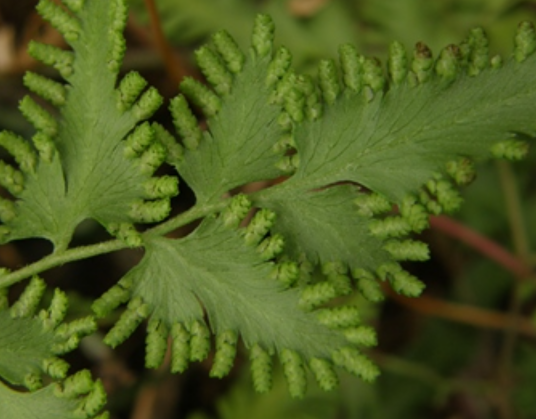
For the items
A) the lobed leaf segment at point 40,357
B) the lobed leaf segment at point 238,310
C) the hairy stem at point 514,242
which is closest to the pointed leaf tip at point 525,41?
the lobed leaf segment at point 238,310

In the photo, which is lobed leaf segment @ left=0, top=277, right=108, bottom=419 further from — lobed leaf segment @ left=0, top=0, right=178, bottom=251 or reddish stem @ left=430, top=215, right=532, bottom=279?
reddish stem @ left=430, top=215, right=532, bottom=279

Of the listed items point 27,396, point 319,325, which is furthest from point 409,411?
point 27,396

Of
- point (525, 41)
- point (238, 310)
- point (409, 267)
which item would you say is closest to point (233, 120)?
point (238, 310)

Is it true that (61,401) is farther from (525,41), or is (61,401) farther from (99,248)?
(525,41)

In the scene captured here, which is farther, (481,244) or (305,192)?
(481,244)

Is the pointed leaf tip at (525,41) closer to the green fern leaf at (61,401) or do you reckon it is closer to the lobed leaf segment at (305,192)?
the lobed leaf segment at (305,192)

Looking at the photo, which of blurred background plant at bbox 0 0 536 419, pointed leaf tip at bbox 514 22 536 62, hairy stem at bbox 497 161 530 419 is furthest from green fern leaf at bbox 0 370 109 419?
hairy stem at bbox 497 161 530 419

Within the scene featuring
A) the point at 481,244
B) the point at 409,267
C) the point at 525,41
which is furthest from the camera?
the point at 409,267
